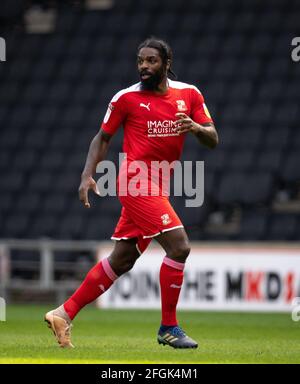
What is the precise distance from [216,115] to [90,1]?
4855mm

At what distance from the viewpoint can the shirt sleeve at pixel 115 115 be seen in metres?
7.81

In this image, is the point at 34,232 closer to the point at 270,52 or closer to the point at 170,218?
the point at 270,52

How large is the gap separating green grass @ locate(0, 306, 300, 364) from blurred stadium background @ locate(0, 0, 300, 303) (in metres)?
3.44

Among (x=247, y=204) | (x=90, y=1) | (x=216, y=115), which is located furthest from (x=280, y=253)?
(x=90, y=1)

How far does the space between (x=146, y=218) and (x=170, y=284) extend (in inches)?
18.1

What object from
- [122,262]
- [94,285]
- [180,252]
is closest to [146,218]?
[180,252]

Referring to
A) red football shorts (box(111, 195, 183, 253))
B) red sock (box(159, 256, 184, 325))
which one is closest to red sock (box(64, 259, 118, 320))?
red football shorts (box(111, 195, 183, 253))

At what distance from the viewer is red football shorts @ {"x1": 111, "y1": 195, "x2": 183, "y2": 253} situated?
7.59 m

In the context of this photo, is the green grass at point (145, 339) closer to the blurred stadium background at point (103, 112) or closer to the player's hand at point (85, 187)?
the player's hand at point (85, 187)

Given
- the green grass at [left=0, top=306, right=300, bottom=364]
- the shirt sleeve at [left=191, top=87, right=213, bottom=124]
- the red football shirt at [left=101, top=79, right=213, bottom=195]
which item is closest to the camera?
the green grass at [left=0, top=306, right=300, bottom=364]

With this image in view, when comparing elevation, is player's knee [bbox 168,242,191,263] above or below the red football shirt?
below

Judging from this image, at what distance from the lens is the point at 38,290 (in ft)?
54.4

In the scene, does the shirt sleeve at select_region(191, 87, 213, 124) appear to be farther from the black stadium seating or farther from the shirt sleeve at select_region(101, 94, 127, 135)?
the black stadium seating

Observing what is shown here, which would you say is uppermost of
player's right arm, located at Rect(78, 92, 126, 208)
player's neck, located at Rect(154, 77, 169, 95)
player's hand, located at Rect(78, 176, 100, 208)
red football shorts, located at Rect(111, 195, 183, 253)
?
player's neck, located at Rect(154, 77, 169, 95)
